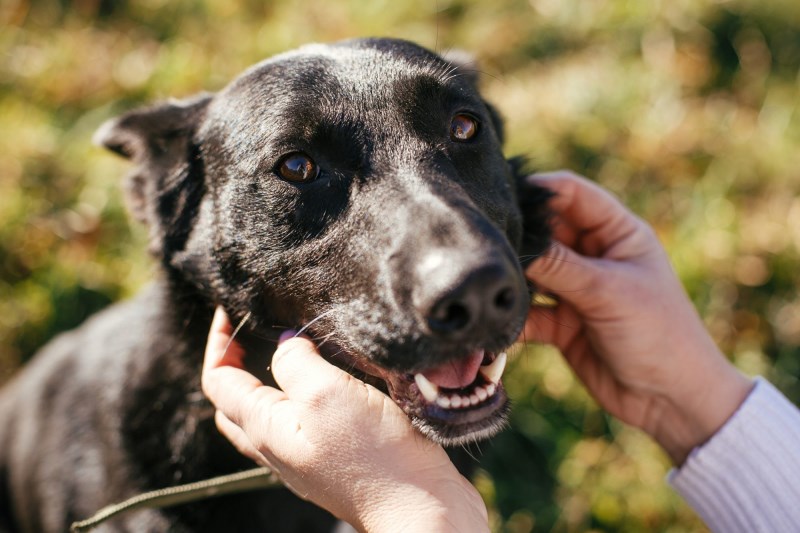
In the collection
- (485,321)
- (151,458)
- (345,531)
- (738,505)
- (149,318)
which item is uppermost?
(485,321)

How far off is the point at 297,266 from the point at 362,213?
276 mm

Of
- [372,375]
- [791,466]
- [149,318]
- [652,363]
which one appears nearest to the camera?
[372,375]

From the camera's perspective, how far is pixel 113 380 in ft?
9.23

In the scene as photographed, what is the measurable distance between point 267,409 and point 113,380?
1187 mm

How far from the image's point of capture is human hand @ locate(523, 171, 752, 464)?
249 cm

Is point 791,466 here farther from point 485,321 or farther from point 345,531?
point 345,531

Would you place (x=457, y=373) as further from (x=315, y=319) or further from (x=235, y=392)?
(x=235, y=392)

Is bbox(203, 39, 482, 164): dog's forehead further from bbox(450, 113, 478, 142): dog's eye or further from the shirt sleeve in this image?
the shirt sleeve

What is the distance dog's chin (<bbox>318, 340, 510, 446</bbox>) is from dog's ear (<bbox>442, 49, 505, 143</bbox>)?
112cm

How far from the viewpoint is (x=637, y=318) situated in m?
2.48

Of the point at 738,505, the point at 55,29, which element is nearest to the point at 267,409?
the point at 738,505

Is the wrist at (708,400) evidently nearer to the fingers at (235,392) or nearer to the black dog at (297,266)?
the black dog at (297,266)

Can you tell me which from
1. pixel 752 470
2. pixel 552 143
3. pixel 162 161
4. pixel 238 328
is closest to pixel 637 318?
pixel 752 470

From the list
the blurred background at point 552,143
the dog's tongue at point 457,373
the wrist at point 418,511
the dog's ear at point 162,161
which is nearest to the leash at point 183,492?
the wrist at point 418,511
